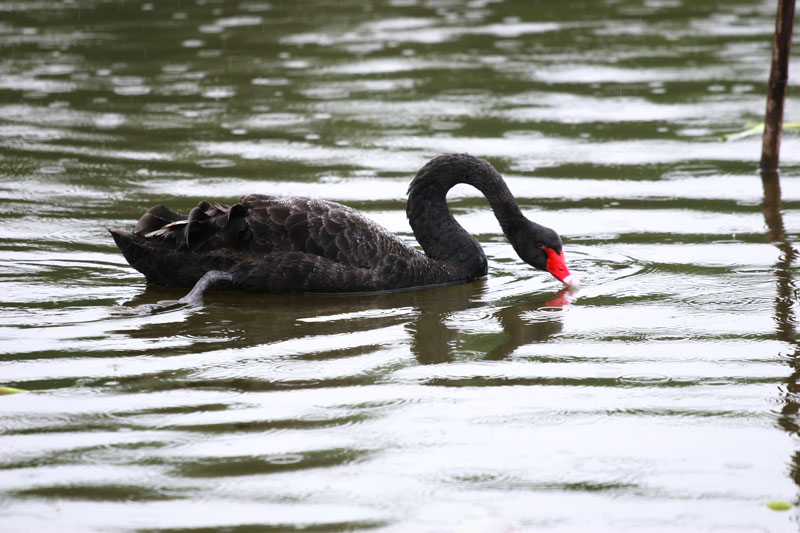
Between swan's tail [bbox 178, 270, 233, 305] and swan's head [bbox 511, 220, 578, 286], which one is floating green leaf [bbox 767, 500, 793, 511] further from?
swan's tail [bbox 178, 270, 233, 305]

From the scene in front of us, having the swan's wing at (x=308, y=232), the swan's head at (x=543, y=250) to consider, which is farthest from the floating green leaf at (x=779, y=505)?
the swan's wing at (x=308, y=232)

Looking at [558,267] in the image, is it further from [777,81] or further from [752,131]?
[752,131]

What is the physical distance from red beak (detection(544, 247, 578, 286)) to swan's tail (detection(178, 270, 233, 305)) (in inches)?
71.6

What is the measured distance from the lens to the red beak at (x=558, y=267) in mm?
6836

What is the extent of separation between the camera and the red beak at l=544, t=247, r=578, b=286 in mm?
6836

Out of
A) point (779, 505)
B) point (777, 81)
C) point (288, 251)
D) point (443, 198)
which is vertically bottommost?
point (779, 505)

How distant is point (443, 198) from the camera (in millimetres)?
7496

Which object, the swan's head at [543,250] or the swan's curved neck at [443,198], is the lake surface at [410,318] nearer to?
the swan's head at [543,250]

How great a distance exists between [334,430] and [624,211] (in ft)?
14.8

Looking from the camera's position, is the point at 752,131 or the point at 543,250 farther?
the point at 752,131

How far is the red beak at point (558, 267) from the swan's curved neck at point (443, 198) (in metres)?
0.42

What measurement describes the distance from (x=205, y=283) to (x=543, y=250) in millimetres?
1941

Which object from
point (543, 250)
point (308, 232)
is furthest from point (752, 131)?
point (308, 232)

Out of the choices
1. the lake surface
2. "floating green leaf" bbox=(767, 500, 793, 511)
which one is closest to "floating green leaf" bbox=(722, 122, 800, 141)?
the lake surface
